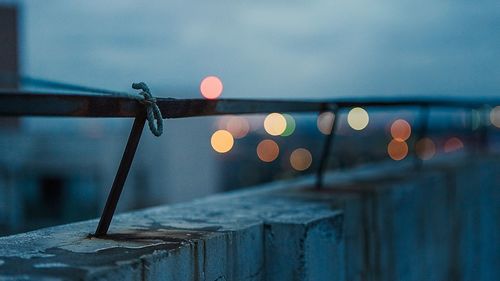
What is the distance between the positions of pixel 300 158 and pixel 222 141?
660 cm

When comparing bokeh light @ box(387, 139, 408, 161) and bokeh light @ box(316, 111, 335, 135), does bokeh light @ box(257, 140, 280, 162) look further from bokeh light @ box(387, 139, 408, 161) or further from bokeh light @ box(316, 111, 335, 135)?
bokeh light @ box(316, 111, 335, 135)

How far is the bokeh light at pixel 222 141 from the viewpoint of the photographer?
38706 millimetres

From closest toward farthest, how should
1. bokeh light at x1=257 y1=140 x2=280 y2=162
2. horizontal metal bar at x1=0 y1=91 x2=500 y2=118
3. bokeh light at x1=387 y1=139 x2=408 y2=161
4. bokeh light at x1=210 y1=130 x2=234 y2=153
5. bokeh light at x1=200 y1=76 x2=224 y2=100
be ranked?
1. horizontal metal bar at x1=0 y1=91 x2=500 y2=118
2. bokeh light at x1=387 y1=139 x2=408 y2=161
3. bokeh light at x1=200 y1=76 x2=224 y2=100
4. bokeh light at x1=210 y1=130 x2=234 y2=153
5. bokeh light at x1=257 y1=140 x2=280 y2=162

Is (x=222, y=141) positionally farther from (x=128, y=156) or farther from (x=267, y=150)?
(x=128, y=156)

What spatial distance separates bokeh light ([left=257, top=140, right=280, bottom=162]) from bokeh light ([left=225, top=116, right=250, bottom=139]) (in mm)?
1698

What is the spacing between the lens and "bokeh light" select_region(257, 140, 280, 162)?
5053 centimetres

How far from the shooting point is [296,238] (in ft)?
10.8

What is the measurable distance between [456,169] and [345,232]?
2648 mm

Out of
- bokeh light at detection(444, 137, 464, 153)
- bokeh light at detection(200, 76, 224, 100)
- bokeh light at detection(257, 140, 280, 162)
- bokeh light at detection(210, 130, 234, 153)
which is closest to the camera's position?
bokeh light at detection(444, 137, 464, 153)

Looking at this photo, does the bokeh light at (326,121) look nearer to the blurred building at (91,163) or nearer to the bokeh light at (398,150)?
the bokeh light at (398,150)

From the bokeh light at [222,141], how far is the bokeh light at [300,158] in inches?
158

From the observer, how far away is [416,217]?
16.3ft

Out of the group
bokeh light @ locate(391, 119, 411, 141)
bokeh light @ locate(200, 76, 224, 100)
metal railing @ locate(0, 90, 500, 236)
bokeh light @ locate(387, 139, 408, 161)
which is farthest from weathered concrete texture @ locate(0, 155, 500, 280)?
bokeh light @ locate(200, 76, 224, 100)

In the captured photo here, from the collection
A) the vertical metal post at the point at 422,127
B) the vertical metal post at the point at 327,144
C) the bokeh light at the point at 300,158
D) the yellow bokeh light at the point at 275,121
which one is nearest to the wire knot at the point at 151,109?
the yellow bokeh light at the point at 275,121
